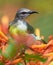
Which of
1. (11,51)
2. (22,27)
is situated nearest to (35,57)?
(11,51)

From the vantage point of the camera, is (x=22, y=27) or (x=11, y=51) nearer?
(x=11, y=51)

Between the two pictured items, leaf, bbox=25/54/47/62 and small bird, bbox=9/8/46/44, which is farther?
small bird, bbox=9/8/46/44

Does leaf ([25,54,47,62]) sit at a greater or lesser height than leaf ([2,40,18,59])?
lesser

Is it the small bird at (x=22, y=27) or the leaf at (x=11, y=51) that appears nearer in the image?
the leaf at (x=11, y=51)

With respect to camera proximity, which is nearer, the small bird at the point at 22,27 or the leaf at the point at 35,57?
the leaf at the point at 35,57

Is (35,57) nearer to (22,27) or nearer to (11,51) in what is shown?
(11,51)

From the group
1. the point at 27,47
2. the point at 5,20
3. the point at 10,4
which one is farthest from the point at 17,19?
the point at 10,4

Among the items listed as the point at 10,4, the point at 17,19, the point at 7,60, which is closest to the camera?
the point at 7,60

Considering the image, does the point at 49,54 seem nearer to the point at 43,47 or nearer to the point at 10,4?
the point at 43,47

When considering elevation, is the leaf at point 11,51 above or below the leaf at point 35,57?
above

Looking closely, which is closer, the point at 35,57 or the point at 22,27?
the point at 35,57

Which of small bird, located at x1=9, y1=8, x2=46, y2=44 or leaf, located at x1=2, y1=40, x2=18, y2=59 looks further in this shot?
small bird, located at x1=9, y1=8, x2=46, y2=44
